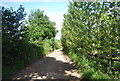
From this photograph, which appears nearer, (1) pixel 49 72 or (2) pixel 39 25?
(1) pixel 49 72

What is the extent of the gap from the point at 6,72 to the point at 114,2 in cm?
624

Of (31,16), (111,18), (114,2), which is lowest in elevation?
(111,18)

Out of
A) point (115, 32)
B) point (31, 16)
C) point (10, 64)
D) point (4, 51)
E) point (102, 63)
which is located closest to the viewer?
point (115, 32)

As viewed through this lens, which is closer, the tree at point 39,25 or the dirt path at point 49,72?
the dirt path at point 49,72

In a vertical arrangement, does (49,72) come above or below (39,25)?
below

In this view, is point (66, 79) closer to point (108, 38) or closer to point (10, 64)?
point (108, 38)

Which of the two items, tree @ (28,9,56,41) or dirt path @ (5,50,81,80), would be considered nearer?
dirt path @ (5,50,81,80)

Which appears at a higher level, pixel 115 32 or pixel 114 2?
pixel 114 2

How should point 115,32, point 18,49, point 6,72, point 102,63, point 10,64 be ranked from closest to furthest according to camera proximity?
point 115,32 < point 102,63 < point 6,72 < point 10,64 < point 18,49

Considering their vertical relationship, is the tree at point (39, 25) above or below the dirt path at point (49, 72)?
above

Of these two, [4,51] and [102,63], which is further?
[4,51]

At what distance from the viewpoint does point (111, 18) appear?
4555 mm

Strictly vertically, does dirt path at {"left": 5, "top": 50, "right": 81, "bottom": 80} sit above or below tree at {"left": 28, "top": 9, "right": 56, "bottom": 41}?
below

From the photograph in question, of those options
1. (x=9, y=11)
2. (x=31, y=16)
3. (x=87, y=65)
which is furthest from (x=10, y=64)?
(x=31, y=16)
